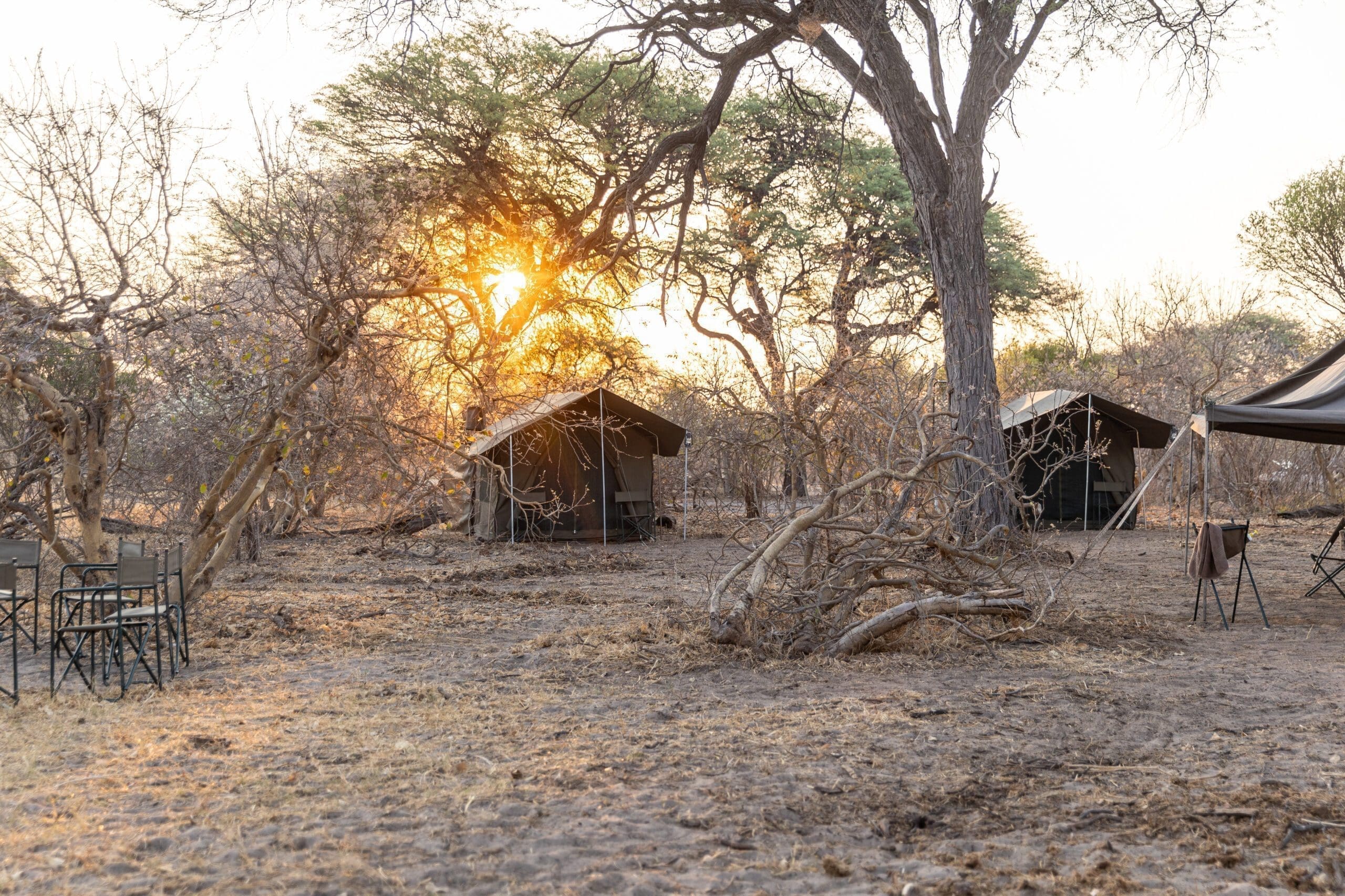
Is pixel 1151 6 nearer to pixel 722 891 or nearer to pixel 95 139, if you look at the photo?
pixel 95 139

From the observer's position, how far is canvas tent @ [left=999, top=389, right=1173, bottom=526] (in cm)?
1712

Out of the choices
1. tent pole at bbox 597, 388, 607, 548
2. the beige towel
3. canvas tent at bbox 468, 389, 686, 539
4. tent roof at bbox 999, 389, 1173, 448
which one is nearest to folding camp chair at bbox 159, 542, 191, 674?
the beige towel

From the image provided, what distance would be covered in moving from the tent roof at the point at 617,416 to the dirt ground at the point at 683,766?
742cm

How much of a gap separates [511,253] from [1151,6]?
870 centimetres

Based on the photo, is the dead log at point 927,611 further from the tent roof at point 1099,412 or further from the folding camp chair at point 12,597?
the tent roof at point 1099,412

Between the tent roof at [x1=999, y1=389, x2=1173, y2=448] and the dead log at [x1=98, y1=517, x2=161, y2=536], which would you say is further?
the tent roof at [x1=999, y1=389, x2=1173, y2=448]

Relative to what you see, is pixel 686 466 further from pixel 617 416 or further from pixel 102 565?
pixel 102 565

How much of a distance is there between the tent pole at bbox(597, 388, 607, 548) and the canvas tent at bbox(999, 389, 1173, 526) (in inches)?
241

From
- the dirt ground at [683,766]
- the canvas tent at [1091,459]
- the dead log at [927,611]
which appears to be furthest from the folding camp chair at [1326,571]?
the canvas tent at [1091,459]

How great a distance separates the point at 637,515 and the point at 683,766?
12.6 metres

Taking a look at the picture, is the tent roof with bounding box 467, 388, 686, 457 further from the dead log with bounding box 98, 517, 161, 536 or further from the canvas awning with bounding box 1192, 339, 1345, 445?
the canvas awning with bounding box 1192, 339, 1345, 445

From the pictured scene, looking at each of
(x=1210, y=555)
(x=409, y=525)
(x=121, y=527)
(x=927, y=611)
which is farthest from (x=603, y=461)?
(x=927, y=611)

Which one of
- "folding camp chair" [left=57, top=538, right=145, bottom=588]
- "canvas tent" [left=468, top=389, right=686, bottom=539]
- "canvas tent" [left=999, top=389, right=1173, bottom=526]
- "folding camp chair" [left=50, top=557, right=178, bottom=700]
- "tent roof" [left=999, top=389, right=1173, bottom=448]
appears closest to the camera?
"folding camp chair" [left=50, top=557, right=178, bottom=700]

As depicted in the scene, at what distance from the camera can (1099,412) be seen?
17359mm
